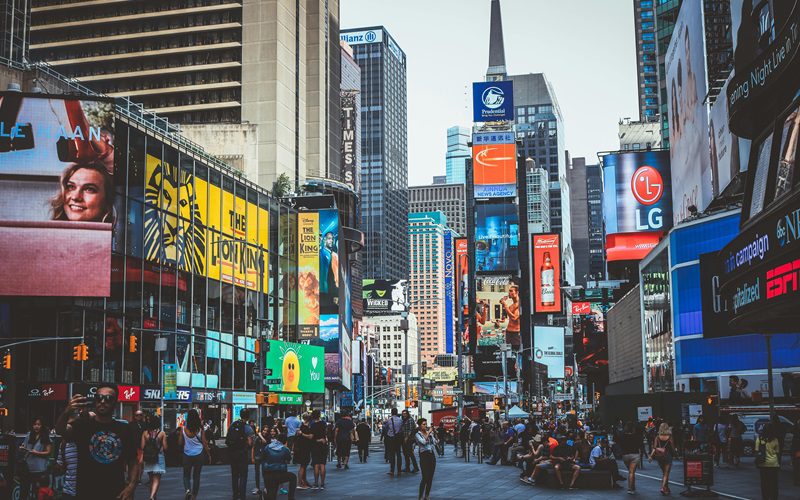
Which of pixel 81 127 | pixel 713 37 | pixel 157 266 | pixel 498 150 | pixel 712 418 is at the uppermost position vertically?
pixel 498 150

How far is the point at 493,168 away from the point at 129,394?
13463 centimetres

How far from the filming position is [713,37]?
3012 inches

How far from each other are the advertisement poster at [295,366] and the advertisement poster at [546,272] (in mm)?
100646

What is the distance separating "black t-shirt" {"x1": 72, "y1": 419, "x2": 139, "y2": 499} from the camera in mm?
9453

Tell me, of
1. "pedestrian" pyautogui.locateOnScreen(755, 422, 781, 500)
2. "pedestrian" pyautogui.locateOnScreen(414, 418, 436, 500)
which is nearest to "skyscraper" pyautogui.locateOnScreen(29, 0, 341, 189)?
"pedestrian" pyautogui.locateOnScreen(414, 418, 436, 500)

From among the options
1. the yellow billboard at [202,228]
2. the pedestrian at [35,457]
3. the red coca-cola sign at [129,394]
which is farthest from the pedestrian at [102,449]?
the red coca-cola sign at [129,394]

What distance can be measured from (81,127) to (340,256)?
157 feet

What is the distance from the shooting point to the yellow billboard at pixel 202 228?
59094mm

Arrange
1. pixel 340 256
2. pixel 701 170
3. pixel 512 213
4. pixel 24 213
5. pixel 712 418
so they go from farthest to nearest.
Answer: pixel 512 213, pixel 340 256, pixel 701 170, pixel 24 213, pixel 712 418

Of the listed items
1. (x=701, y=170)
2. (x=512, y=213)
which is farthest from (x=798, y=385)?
(x=512, y=213)

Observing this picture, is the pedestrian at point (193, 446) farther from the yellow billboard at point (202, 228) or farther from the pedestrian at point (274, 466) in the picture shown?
the yellow billboard at point (202, 228)

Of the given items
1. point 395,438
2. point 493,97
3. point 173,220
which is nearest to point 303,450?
point 395,438

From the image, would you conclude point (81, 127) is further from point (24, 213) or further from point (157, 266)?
point (157, 266)

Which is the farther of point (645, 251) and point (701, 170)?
point (645, 251)
